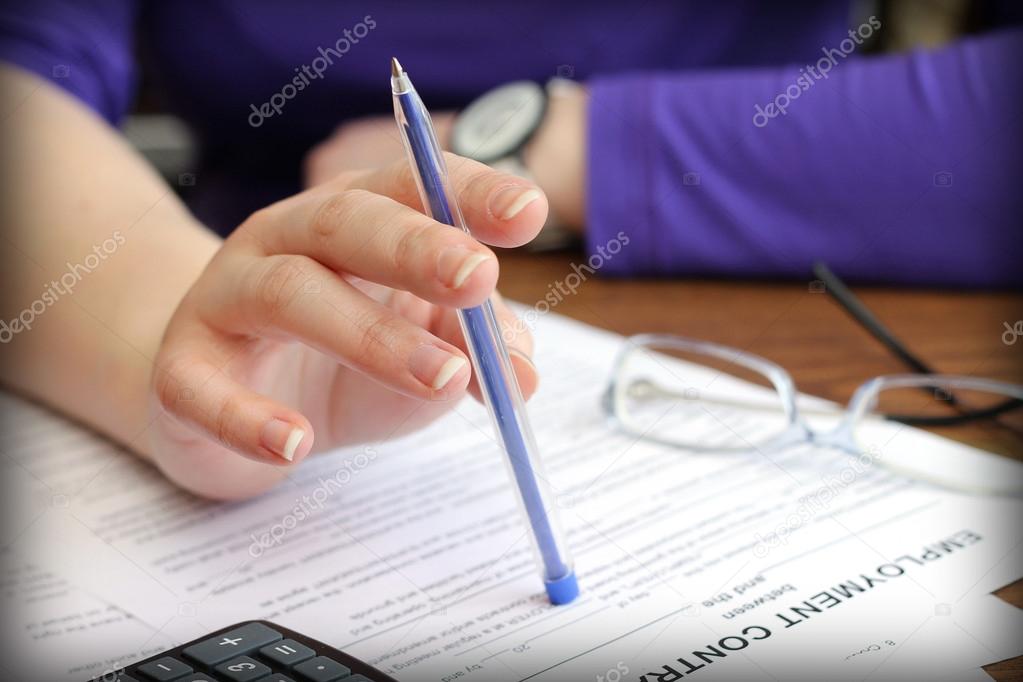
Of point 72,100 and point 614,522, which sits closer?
point 614,522

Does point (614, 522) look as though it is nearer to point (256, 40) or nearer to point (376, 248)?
point (376, 248)

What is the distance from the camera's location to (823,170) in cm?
76

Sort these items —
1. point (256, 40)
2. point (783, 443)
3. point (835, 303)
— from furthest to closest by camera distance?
point (256, 40) → point (835, 303) → point (783, 443)

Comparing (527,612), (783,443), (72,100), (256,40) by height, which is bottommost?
(527,612)

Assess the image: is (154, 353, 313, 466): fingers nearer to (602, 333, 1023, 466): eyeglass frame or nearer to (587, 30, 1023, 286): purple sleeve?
(602, 333, 1023, 466): eyeglass frame

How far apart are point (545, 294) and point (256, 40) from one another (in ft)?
1.40

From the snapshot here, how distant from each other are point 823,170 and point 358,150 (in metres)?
0.40

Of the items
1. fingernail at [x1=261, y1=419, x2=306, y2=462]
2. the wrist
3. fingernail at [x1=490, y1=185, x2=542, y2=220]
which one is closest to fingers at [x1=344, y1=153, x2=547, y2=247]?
fingernail at [x1=490, y1=185, x2=542, y2=220]

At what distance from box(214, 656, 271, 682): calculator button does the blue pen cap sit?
0.12 meters

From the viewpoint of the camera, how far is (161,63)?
998mm

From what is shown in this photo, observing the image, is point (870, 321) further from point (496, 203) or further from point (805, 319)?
point (496, 203)

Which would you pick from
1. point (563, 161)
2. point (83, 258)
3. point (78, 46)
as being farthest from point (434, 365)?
point (78, 46)

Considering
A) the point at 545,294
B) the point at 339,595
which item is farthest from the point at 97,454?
the point at 545,294

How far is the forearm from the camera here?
1.84 ft
